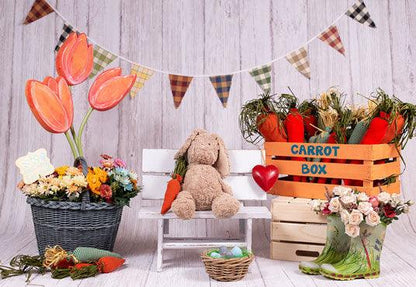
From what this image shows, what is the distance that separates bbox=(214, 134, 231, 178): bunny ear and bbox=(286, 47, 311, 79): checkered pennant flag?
76 cm

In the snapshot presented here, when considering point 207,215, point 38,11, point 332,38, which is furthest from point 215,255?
point 38,11

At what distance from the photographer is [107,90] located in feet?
8.12

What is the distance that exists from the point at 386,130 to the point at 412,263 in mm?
572

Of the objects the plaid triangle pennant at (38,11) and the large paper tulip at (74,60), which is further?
the plaid triangle pennant at (38,11)

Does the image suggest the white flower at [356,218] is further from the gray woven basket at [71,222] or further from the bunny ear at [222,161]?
the gray woven basket at [71,222]

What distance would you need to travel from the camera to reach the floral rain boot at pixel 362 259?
2.05 m

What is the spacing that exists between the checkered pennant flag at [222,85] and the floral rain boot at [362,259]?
1.14m

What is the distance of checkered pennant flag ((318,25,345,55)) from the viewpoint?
2.93 meters

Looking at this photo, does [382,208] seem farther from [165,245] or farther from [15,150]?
[15,150]

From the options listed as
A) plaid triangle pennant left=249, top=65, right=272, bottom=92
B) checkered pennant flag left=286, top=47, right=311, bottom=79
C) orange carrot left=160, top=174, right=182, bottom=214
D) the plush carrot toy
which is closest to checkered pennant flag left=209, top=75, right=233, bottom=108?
plaid triangle pennant left=249, top=65, right=272, bottom=92

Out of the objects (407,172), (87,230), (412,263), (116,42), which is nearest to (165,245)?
(87,230)

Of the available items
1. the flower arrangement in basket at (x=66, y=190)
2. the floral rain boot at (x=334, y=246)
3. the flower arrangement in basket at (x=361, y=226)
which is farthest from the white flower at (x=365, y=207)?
the flower arrangement in basket at (x=66, y=190)

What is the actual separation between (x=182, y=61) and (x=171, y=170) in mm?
685

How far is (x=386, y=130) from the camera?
7.66ft
